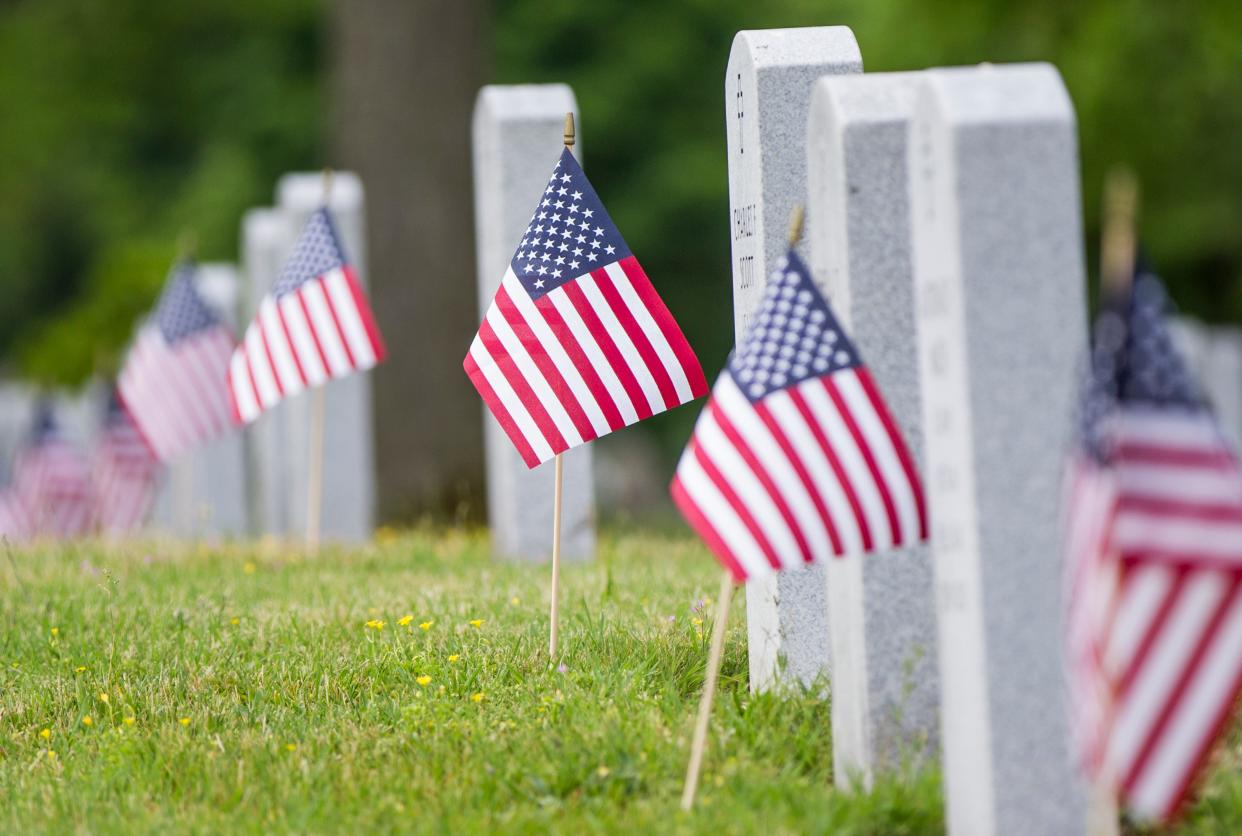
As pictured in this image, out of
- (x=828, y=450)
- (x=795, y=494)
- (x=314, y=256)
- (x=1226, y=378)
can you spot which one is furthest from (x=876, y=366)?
(x=1226, y=378)

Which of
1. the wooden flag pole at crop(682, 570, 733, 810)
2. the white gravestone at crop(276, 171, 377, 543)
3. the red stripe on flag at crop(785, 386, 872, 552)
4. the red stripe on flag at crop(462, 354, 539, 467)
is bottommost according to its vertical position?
the white gravestone at crop(276, 171, 377, 543)

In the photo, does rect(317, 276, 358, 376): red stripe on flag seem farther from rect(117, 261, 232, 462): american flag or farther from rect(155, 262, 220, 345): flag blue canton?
rect(155, 262, 220, 345): flag blue canton

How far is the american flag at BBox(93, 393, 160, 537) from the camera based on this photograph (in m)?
14.2

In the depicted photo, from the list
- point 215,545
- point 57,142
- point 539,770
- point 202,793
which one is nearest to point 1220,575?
point 539,770

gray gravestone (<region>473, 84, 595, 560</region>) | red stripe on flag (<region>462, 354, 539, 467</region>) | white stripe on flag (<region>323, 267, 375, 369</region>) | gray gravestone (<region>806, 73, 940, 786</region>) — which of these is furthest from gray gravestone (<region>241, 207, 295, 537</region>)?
gray gravestone (<region>806, 73, 940, 786</region>)

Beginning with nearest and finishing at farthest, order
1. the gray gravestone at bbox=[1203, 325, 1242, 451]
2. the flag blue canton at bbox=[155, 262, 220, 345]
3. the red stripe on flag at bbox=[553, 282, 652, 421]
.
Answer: the red stripe on flag at bbox=[553, 282, 652, 421] → the flag blue canton at bbox=[155, 262, 220, 345] → the gray gravestone at bbox=[1203, 325, 1242, 451]

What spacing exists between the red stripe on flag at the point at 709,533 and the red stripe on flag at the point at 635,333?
4.62 feet

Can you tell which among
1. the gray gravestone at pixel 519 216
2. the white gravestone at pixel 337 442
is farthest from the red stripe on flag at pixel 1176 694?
the white gravestone at pixel 337 442

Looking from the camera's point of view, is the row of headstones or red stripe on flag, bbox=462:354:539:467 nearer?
red stripe on flag, bbox=462:354:539:467

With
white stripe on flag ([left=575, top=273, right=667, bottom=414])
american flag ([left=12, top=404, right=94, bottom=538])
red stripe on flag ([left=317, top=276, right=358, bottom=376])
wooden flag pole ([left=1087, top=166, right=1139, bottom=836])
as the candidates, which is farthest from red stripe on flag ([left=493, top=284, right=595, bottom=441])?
american flag ([left=12, top=404, right=94, bottom=538])

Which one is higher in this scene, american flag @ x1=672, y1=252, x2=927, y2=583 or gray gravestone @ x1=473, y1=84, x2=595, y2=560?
american flag @ x1=672, y1=252, x2=927, y2=583

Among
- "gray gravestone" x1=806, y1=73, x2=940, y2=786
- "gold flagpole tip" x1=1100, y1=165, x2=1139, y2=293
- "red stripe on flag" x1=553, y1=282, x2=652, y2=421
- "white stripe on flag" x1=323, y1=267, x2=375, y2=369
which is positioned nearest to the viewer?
"gold flagpole tip" x1=1100, y1=165, x2=1139, y2=293

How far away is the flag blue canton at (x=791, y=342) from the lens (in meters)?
5.03

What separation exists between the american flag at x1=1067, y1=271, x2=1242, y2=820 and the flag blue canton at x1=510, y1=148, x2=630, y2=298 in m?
2.56
